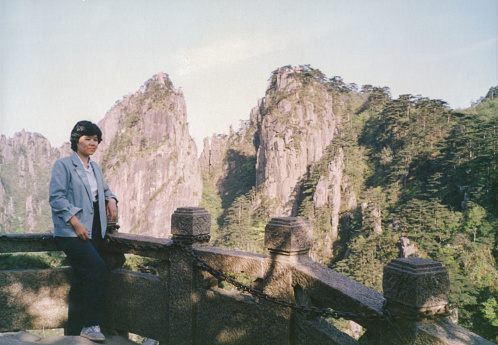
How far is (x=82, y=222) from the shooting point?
2.97 m

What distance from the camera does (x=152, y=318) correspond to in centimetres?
349

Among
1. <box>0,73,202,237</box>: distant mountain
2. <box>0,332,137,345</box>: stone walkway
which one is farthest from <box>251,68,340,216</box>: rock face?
<box>0,332,137,345</box>: stone walkway

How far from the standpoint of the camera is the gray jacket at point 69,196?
284 cm

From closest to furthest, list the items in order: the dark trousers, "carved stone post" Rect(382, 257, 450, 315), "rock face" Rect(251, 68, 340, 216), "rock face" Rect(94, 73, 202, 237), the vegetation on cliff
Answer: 1. "carved stone post" Rect(382, 257, 450, 315)
2. the dark trousers
3. the vegetation on cliff
4. "rock face" Rect(251, 68, 340, 216)
5. "rock face" Rect(94, 73, 202, 237)

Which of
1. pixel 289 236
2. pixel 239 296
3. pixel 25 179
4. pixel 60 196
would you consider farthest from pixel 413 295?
pixel 25 179

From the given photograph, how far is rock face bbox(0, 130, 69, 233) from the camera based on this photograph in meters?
77.0

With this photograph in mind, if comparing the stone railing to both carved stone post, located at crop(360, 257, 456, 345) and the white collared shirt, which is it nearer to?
carved stone post, located at crop(360, 257, 456, 345)

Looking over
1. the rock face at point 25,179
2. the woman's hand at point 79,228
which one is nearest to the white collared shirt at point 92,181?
the woman's hand at point 79,228

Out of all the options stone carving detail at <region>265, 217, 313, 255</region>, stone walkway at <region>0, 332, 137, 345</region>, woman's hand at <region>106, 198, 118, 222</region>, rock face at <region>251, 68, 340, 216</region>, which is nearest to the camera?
stone walkway at <region>0, 332, 137, 345</region>

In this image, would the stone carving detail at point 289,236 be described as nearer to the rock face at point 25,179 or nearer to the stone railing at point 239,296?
the stone railing at point 239,296

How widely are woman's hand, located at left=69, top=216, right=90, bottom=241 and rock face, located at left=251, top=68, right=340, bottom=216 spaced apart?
5800cm

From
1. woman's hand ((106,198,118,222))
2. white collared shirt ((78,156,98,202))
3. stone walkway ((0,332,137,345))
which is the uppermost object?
white collared shirt ((78,156,98,202))

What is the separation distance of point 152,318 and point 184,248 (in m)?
0.96

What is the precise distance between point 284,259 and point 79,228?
5.95 feet
